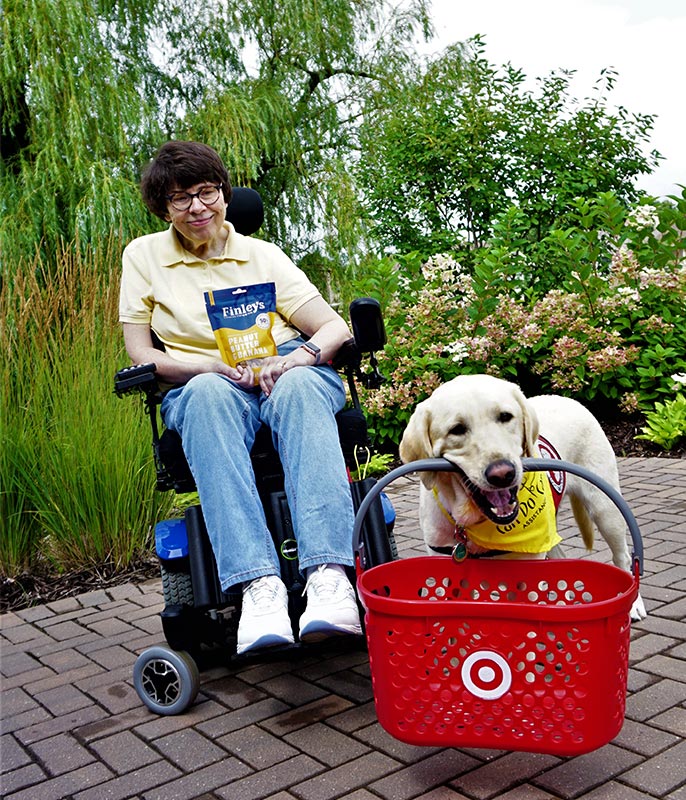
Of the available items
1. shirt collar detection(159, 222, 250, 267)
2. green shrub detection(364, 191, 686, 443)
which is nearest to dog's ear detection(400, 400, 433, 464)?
shirt collar detection(159, 222, 250, 267)

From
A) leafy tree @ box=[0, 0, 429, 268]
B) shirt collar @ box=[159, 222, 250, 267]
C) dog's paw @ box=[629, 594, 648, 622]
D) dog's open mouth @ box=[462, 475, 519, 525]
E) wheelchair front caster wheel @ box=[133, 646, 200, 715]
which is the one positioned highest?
leafy tree @ box=[0, 0, 429, 268]

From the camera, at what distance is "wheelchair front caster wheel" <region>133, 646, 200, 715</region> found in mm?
2506

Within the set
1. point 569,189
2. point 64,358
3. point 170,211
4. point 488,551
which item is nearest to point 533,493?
point 488,551

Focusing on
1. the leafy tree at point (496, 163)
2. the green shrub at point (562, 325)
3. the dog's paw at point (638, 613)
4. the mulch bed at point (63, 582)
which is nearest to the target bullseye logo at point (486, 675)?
the dog's paw at point (638, 613)

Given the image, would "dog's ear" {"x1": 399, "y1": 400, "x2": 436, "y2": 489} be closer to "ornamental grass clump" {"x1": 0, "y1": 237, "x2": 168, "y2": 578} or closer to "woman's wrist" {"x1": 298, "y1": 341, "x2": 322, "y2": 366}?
"woman's wrist" {"x1": 298, "y1": 341, "x2": 322, "y2": 366}

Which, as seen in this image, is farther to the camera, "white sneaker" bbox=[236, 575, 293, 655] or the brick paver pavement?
"white sneaker" bbox=[236, 575, 293, 655]

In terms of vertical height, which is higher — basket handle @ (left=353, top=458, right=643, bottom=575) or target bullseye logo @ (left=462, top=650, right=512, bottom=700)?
basket handle @ (left=353, top=458, right=643, bottom=575)

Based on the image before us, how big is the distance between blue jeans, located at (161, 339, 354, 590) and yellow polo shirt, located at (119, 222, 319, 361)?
35 centimetres

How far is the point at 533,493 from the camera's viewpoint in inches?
93.4

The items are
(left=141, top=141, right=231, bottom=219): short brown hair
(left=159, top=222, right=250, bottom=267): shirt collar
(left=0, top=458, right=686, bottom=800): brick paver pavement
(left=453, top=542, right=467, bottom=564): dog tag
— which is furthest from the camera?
(left=159, top=222, right=250, bottom=267): shirt collar

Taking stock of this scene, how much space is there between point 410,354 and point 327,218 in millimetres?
4515

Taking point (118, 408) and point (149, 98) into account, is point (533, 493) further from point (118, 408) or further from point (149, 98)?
point (149, 98)

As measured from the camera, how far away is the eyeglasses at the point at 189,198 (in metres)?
2.95

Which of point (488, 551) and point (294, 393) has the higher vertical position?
point (294, 393)
